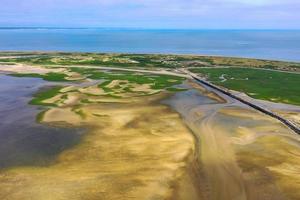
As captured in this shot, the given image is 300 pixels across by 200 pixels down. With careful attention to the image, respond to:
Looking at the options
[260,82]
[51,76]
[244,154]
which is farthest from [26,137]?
[260,82]

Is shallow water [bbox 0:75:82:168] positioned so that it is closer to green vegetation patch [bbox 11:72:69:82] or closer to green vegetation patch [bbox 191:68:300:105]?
green vegetation patch [bbox 11:72:69:82]

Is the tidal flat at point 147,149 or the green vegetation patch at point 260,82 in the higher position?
the green vegetation patch at point 260,82

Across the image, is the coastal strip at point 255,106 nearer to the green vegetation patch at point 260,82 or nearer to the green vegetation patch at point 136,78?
the green vegetation patch at point 260,82

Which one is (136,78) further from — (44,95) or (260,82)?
(260,82)

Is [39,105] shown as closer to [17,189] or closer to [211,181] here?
[17,189]

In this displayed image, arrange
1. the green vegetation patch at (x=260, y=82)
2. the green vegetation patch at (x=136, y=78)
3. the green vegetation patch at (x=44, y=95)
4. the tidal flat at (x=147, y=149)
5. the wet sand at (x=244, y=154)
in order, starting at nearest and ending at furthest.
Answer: the tidal flat at (x=147, y=149) < the wet sand at (x=244, y=154) < the green vegetation patch at (x=44, y=95) < the green vegetation patch at (x=260, y=82) < the green vegetation patch at (x=136, y=78)

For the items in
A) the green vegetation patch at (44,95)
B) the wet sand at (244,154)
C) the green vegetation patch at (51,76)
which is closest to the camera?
the wet sand at (244,154)

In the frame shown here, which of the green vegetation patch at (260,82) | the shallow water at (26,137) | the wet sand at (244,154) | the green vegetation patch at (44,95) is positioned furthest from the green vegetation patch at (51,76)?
the wet sand at (244,154)

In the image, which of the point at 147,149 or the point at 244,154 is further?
the point at 147,149
